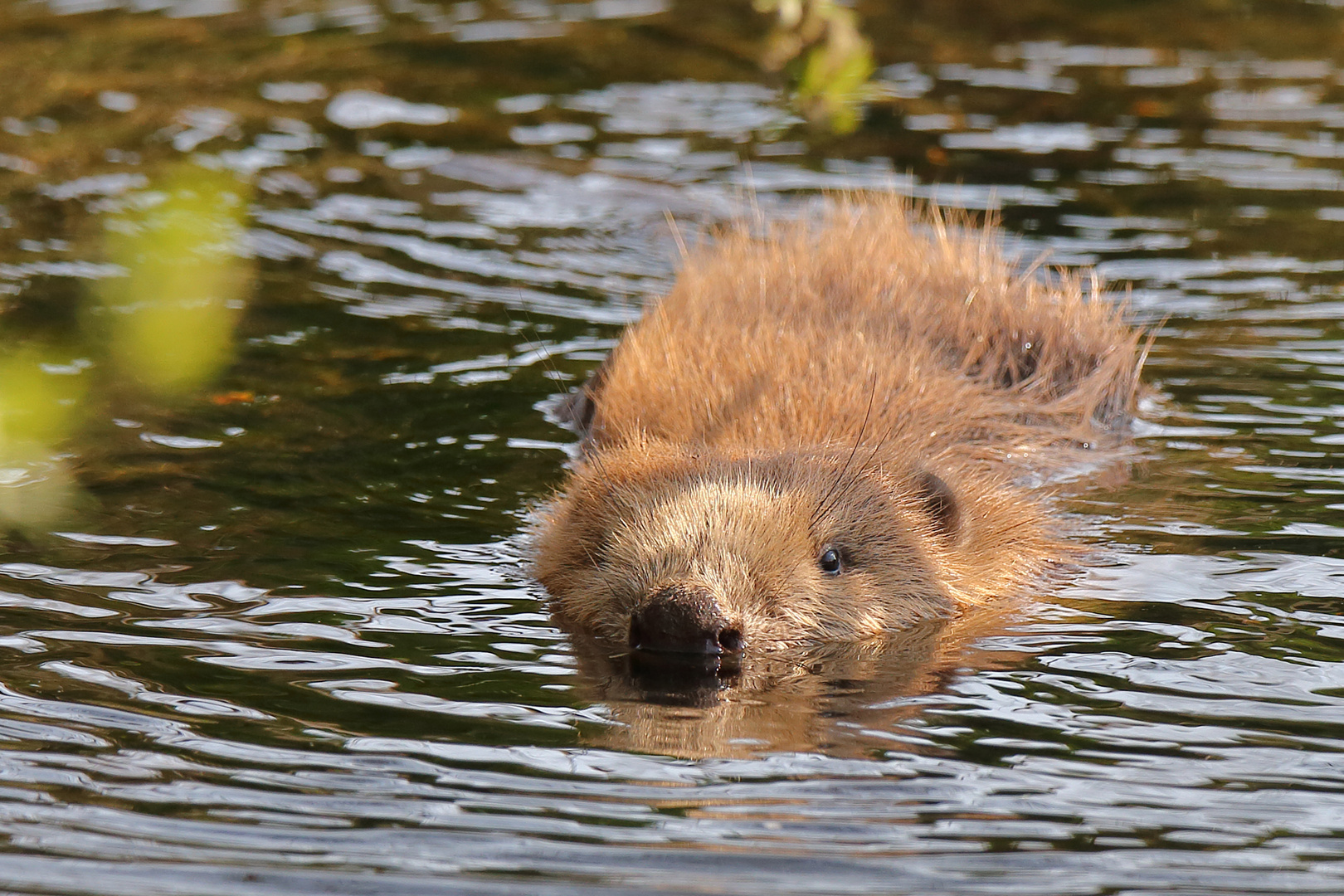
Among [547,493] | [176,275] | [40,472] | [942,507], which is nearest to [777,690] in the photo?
[942,507]

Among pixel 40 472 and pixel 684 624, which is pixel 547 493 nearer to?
pixel 684 624

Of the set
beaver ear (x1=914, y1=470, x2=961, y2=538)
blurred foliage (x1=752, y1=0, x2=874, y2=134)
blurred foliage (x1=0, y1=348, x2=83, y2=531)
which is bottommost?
blurred foliage (x1=0, y1=348, x2=83, y2=531)

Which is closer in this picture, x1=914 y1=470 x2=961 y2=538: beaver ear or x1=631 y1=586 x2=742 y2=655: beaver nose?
x1=631 y1=586 x2=742 y2=655: beaver nose

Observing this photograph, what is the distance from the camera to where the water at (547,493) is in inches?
164

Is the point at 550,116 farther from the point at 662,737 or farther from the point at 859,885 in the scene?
the point at 859,885

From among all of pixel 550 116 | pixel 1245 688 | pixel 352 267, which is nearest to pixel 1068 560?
pixel 1245 688

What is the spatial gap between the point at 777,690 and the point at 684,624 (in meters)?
0.32

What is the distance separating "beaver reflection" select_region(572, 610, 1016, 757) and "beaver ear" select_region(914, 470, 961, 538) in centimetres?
34

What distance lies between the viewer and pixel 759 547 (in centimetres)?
541

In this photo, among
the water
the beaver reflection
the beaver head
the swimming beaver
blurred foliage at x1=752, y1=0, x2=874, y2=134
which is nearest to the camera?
the water

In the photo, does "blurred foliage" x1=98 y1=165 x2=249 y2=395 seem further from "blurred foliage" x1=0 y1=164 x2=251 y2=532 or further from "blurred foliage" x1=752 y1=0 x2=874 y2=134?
"blurred foliage" x1=752 y1=0 x2=874 y2=134

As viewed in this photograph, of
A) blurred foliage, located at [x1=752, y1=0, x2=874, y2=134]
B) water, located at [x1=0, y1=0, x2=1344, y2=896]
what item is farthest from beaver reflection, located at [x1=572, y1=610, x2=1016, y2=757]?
blurred foliage, located at [x1=752, y1=0, x2=874, y2=134]

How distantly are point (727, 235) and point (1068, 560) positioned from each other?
9.20 ft

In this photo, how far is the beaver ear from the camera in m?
5.94
